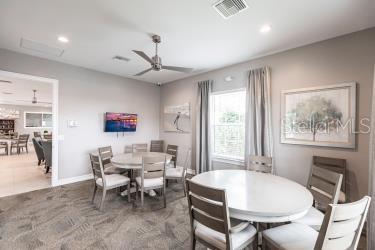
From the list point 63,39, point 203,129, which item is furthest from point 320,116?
point 63,39

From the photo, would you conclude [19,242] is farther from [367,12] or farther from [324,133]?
[367,12]

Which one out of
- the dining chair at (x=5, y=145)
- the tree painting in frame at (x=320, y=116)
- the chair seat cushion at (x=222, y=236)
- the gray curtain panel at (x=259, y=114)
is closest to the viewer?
the chair seat cushion at (x=222, y=236)

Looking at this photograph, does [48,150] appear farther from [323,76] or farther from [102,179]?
[323,76]

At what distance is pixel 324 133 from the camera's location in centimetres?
291

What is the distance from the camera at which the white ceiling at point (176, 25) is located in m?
2.18

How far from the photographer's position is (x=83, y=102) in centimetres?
450

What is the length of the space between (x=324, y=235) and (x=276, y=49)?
10.1ft

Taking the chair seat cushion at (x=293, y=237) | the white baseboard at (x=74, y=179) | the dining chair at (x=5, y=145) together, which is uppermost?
the chair seat cushion at (x=293, y=237)

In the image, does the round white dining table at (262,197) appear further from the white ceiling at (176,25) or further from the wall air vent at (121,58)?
the wall air vent at (121,58)

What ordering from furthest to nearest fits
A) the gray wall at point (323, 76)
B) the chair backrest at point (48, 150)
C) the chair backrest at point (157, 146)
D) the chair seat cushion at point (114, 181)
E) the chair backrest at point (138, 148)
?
the chair backrest at point (157, 146) → the chair backrest at point (48, 150) → the chair backrest at point (138, 148) → the chair seat cushion at point (114, 181) → the gray wall at point (323, 76)

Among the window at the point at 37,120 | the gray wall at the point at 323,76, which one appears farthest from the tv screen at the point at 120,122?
the window at the point at 37,120

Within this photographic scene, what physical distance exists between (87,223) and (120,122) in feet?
9.50

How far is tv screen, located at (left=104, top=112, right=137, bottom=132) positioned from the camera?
4832 millimetres

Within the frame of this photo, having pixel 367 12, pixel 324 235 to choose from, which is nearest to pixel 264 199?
pixel 324 235
